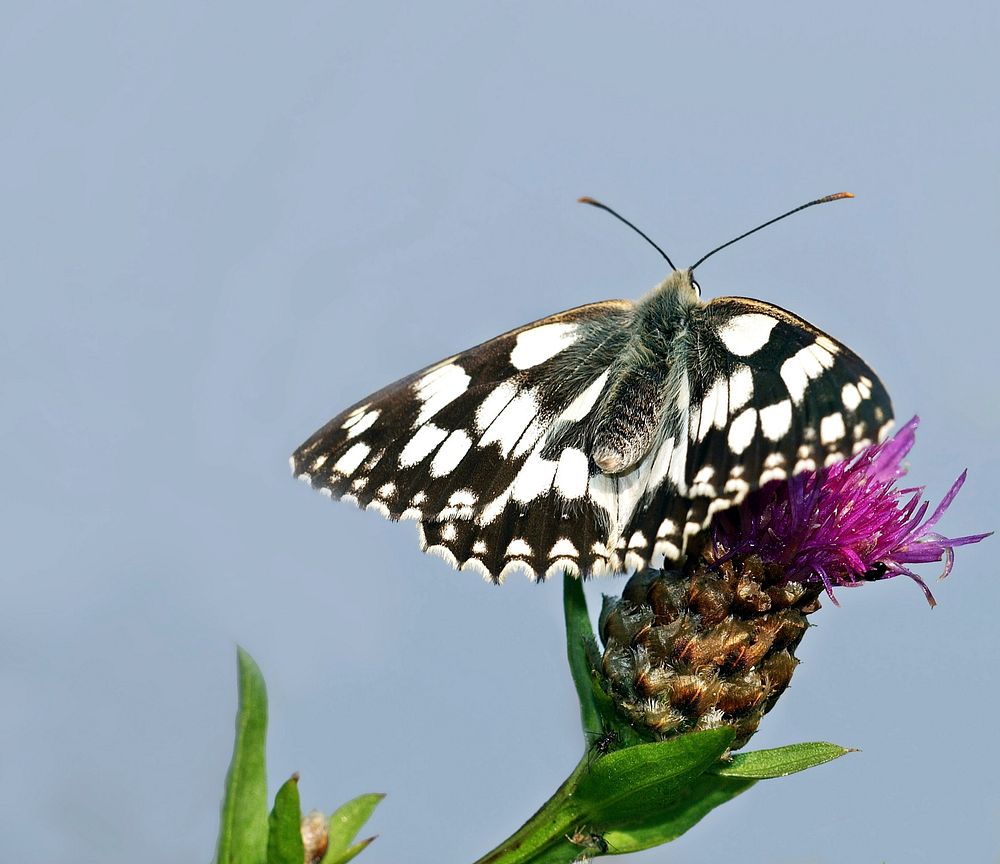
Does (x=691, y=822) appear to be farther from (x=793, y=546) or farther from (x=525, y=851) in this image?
(x=793, y=546)

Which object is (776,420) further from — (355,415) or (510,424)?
(355,415)

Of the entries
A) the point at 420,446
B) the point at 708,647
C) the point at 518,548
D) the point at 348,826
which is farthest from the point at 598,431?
the point at 348,826

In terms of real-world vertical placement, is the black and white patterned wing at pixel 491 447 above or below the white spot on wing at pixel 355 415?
below

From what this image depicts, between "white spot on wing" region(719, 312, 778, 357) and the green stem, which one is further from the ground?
"white spot on wing" region(719, 312, 778, 357)

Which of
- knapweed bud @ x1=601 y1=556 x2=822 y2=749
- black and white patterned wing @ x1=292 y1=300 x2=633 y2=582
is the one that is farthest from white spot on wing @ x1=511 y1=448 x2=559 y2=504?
knapweed bud @ x1=601 y1=556 x2=822 y2=749

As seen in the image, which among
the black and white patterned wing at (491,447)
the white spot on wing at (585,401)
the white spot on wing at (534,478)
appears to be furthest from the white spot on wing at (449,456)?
the white spot on wing at (585,401)

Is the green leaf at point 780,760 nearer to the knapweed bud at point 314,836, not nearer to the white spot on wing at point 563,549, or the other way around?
the white spot on wing at point 563,549

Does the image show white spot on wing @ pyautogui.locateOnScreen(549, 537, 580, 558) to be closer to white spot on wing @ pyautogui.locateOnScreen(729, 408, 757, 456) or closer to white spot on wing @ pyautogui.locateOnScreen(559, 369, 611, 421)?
white spot on wing @ pyautogui.locateOnScreen(559, 369, 611, 421)

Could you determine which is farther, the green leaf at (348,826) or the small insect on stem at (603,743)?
the small insect on stem at (603,743)
